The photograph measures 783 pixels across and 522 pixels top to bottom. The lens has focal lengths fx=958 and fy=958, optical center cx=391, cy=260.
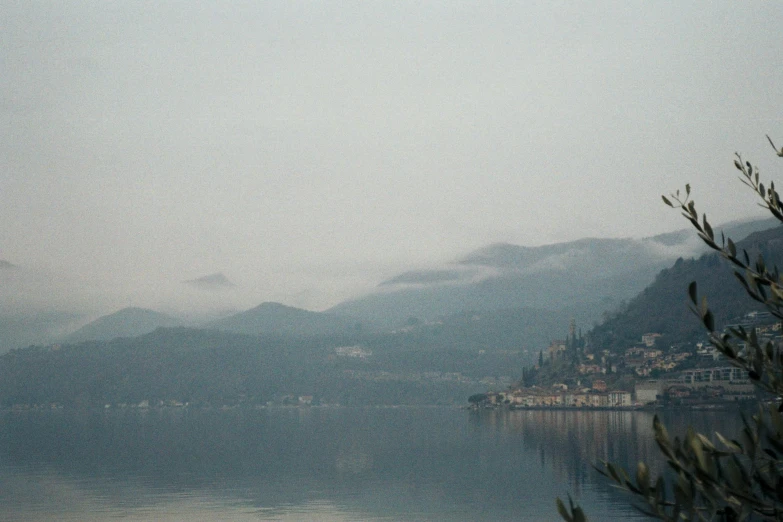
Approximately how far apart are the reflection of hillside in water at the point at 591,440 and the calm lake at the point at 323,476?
0.21 meters

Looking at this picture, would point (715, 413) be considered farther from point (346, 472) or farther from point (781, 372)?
point (781, 372)

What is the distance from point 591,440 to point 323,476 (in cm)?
3151

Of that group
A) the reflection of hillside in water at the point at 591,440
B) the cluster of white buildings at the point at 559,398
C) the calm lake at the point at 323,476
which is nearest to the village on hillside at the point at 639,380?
the cluster of white buildings at the point at 559,398

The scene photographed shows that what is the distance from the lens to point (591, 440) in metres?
83.5

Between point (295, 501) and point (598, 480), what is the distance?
18612 mm

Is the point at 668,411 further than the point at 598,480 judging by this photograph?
Yes

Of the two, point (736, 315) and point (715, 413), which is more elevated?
point (736, 315)

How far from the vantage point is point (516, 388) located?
192125mm

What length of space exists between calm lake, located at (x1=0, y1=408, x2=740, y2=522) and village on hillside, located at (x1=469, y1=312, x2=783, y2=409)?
35.2 metres

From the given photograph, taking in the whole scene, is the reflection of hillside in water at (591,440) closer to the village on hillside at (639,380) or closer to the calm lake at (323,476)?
the calm lake at (323,476)

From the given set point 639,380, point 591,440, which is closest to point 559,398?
point 639,380

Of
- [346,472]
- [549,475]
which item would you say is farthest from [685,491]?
[346,472]

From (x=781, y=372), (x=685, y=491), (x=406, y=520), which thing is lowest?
(x=406, y=520)

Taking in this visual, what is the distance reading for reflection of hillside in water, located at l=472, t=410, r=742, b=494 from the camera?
59.4m
